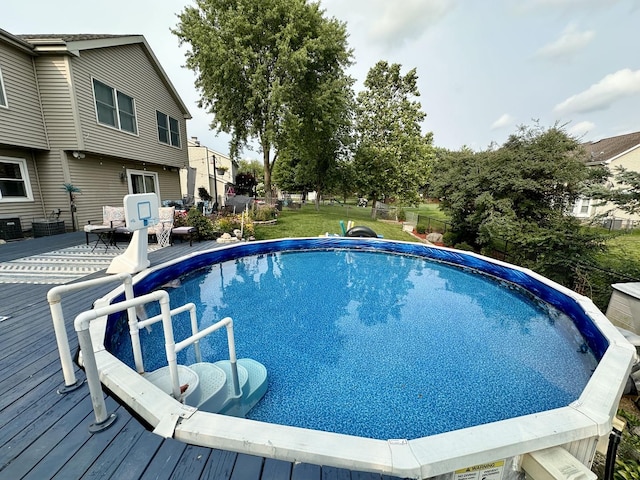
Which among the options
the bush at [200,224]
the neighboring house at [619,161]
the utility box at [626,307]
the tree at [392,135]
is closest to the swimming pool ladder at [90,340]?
the utility box at [626,307]

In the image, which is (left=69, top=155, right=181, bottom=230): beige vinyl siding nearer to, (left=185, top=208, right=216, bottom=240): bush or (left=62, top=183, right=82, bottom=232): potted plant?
(left=62, top=183, right=82, bottom=232): potted plant

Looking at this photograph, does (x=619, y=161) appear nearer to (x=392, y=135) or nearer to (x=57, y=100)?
(x=392, y=135)

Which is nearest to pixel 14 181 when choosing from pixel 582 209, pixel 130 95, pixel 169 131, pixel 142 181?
pixel 142 181

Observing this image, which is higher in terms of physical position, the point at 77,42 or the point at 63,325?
the point at 77,42

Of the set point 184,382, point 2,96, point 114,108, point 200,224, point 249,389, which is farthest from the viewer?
point 114,108

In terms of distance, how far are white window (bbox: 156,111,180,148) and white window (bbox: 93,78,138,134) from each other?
1.69 meters

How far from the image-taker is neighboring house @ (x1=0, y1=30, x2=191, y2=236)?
816cm

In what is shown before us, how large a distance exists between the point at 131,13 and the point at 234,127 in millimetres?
6295

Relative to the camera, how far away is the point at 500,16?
9.39 meters

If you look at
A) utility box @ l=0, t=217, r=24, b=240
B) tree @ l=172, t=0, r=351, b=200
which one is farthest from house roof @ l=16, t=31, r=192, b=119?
utility box @ l=0, t=217, r=24, b=240

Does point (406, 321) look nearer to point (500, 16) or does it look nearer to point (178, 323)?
point (178, 323)

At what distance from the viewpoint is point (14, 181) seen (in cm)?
844

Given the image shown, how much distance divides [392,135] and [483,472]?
20.5 meters

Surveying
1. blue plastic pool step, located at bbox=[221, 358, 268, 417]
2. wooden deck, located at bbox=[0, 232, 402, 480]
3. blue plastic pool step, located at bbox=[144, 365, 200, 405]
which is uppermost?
wooden deck, located at bbox=[0, 232, 402, 480]
